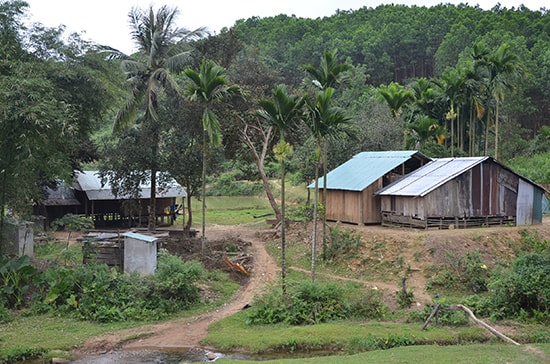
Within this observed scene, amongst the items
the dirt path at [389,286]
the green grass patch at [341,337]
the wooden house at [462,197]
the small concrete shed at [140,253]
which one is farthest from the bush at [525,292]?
the small concrete shed at [140,253]

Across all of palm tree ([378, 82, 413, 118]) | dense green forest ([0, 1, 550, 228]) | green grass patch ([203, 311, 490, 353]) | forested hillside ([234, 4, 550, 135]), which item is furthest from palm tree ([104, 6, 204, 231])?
forested hillside ([234, 4, 550, 135])

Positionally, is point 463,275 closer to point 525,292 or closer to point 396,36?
point 525,292

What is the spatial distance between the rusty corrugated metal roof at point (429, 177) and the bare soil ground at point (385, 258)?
1.84 meters

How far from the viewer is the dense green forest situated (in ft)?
64.1

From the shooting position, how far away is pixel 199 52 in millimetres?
30312

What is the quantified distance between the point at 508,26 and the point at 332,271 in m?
55.8

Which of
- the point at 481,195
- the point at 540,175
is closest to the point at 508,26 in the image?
the point at 540,175

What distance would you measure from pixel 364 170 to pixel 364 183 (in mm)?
1875

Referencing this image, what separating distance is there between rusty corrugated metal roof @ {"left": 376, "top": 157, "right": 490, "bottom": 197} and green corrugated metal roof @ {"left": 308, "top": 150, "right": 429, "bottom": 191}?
863mm

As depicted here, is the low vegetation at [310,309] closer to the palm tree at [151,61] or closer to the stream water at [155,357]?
the stream water at [155,357]

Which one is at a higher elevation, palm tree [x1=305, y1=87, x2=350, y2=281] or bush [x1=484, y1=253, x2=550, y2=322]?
palm tree [x1=305, y1=87, x2=350, y2=281]

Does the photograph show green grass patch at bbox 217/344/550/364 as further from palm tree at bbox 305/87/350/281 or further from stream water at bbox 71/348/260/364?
palm tree at bbox 305/87/350/281

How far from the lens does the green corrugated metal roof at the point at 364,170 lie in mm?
27859

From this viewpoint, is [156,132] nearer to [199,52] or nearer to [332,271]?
[199,52]
